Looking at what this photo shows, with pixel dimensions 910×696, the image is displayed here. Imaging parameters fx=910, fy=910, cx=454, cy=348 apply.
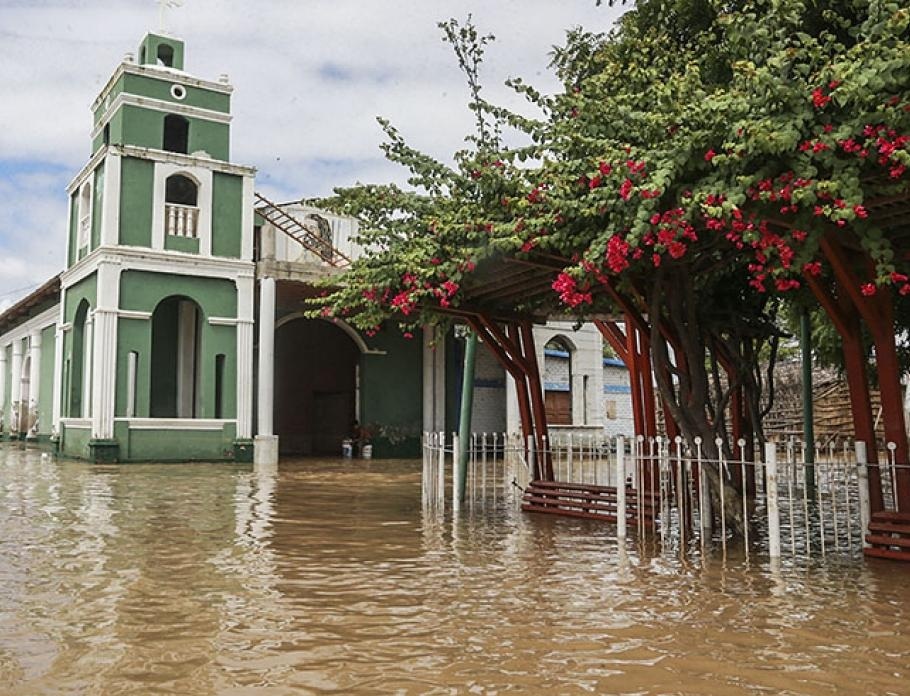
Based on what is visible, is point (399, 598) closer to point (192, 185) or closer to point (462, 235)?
point (462, 235)

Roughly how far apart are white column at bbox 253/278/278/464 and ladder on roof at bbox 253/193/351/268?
189 cm

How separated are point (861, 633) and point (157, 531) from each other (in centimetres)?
689

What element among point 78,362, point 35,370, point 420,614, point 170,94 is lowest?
point 420,614

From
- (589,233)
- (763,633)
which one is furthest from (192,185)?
(763,633)

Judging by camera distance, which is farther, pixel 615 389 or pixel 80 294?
pixel 615 389

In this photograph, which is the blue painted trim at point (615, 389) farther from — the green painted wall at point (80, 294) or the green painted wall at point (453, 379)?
the green painted wall at point (80, 294)

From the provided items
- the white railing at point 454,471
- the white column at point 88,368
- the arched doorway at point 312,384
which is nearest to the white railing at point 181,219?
the white column at point 88,368

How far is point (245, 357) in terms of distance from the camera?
869 inches

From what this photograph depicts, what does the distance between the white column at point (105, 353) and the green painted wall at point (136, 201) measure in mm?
908

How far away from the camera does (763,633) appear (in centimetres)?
519

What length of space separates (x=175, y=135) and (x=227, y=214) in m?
2.83

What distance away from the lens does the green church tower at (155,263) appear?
2073cm

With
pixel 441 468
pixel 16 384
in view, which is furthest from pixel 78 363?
pixel 441 468

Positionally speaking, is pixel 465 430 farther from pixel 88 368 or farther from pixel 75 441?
pixel 75 441
